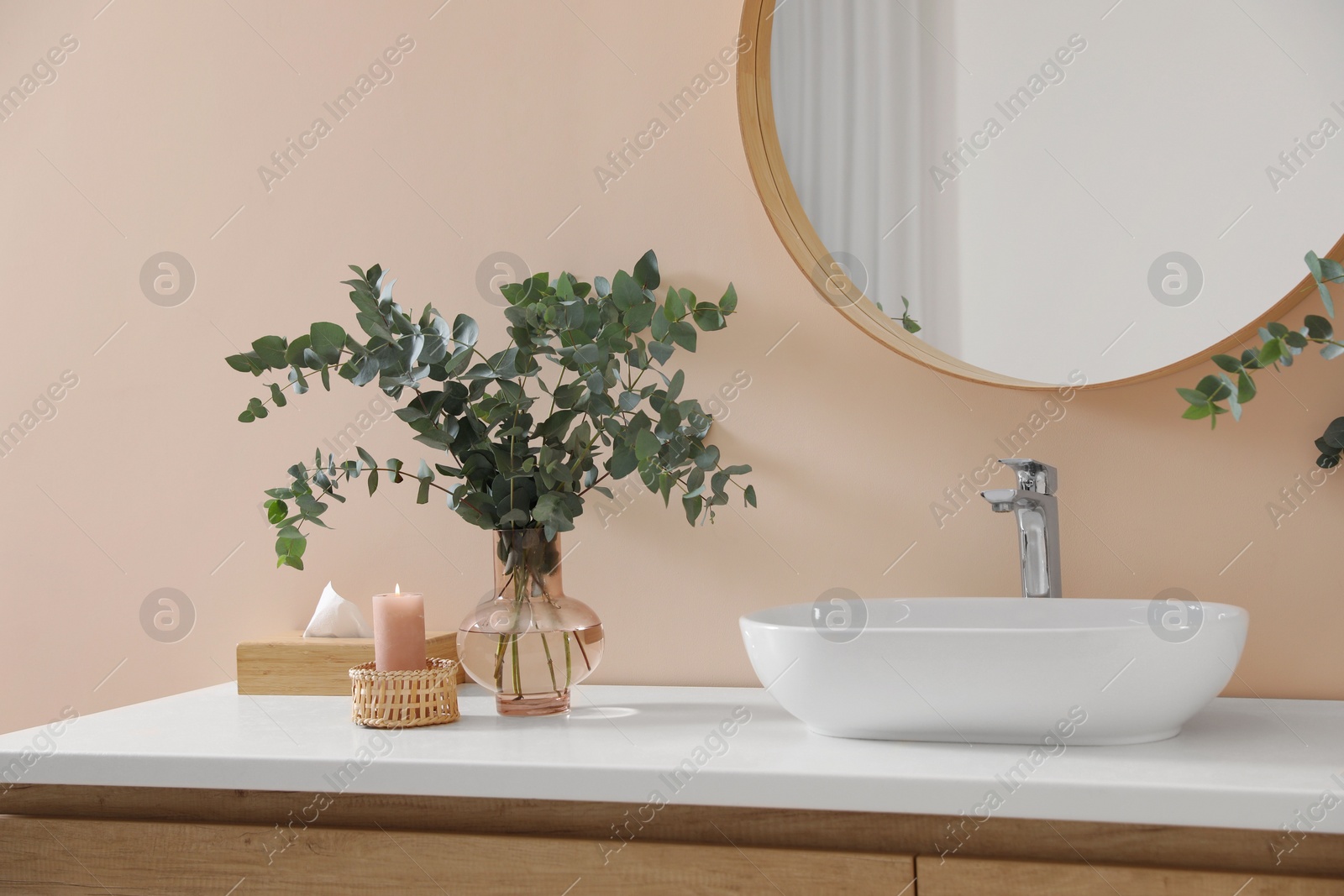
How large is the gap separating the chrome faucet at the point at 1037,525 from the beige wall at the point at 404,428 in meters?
0.08

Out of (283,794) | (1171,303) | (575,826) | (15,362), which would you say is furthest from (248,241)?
(1171,303)

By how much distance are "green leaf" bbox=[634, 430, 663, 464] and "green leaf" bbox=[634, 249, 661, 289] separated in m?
0.21

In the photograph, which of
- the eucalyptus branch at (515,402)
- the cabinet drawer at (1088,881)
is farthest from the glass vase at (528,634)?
the cabinet drawer at (1088,881)

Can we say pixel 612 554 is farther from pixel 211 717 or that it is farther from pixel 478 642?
pixel 211 717

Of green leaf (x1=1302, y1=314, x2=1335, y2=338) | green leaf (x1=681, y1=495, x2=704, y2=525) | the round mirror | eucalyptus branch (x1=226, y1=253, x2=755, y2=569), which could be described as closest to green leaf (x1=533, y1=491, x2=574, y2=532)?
eucalyptus branch (x1=226, y1=253, x2=755, y2=569)

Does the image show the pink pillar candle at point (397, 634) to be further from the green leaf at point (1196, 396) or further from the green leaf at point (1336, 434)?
the green leaf at point (1336, 434)

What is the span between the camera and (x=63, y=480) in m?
1.49

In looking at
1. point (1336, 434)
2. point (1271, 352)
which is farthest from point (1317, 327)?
point (1336, 434)

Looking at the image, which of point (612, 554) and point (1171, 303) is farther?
point (612, 554)

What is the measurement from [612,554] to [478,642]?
0.89 feet

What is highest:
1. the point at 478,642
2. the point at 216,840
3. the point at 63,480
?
the point at 63,480

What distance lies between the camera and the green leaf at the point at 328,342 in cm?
104

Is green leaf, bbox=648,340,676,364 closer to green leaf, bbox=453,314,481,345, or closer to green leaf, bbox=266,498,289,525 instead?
green leaf, bbox=453,314,481,345

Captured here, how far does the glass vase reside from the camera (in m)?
1.05
